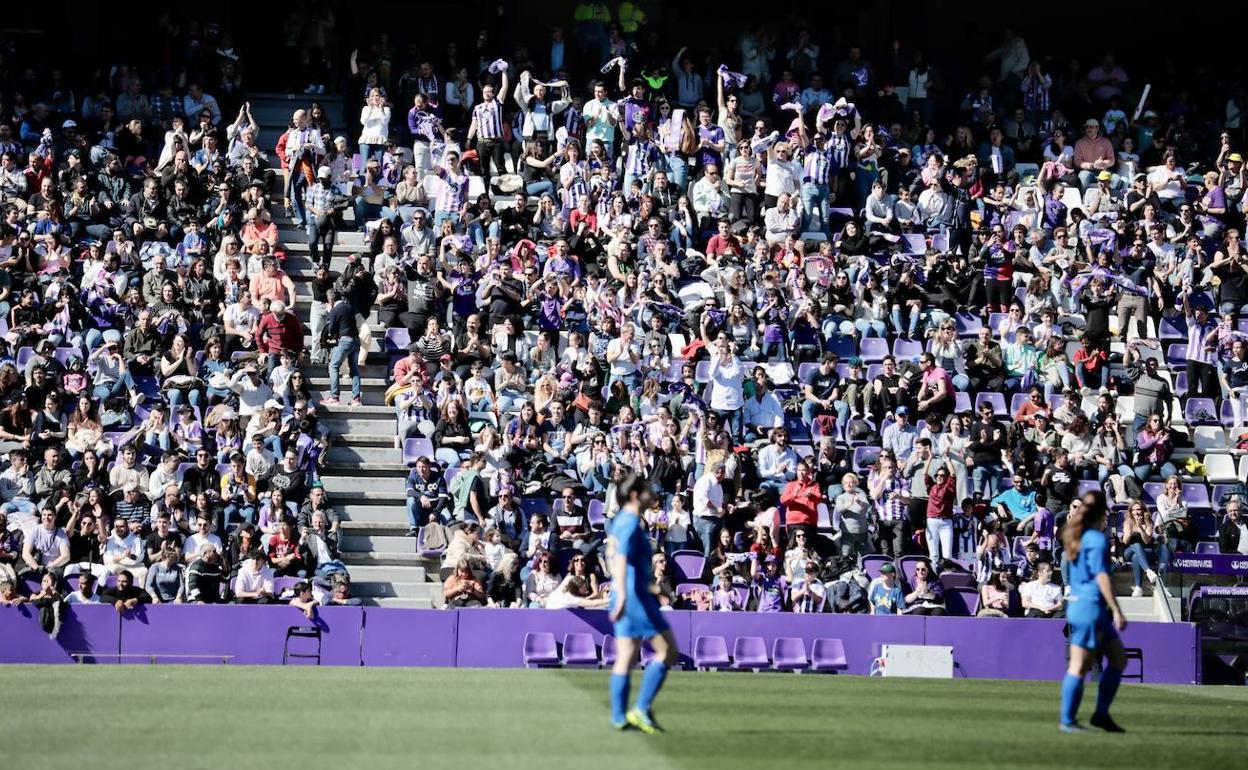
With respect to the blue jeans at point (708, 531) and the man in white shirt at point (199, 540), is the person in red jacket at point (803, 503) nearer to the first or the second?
the blue jeans at point (708, 531)

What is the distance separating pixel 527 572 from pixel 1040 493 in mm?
7327

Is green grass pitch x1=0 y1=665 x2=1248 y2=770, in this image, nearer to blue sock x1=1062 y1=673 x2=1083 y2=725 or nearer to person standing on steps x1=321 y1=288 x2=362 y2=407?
blue sock x1=1062 y1=673 x2=1083 y2=725

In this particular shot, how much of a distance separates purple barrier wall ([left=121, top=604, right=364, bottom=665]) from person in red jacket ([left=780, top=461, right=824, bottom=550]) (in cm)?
599

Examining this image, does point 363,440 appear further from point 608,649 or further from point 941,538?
point 941,538

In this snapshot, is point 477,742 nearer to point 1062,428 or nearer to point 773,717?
point 773,717

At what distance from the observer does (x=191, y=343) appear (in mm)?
26375

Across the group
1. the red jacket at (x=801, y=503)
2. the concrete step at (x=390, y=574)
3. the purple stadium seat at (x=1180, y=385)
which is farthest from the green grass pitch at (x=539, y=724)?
the purple stadium seat at (x=1180, y=385)

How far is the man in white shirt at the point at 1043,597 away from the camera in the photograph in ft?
77.8

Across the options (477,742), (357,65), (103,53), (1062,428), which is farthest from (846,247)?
(477,742)

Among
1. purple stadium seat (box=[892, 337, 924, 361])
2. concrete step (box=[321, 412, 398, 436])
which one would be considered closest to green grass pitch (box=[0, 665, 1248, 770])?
concrete step (box=[321, 412, 398, 436])

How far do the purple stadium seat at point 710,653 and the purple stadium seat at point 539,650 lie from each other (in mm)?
1724

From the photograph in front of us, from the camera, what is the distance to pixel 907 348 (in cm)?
2827

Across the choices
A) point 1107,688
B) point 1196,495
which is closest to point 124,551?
point 1107,688

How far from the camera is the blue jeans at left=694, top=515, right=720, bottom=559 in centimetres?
2458
